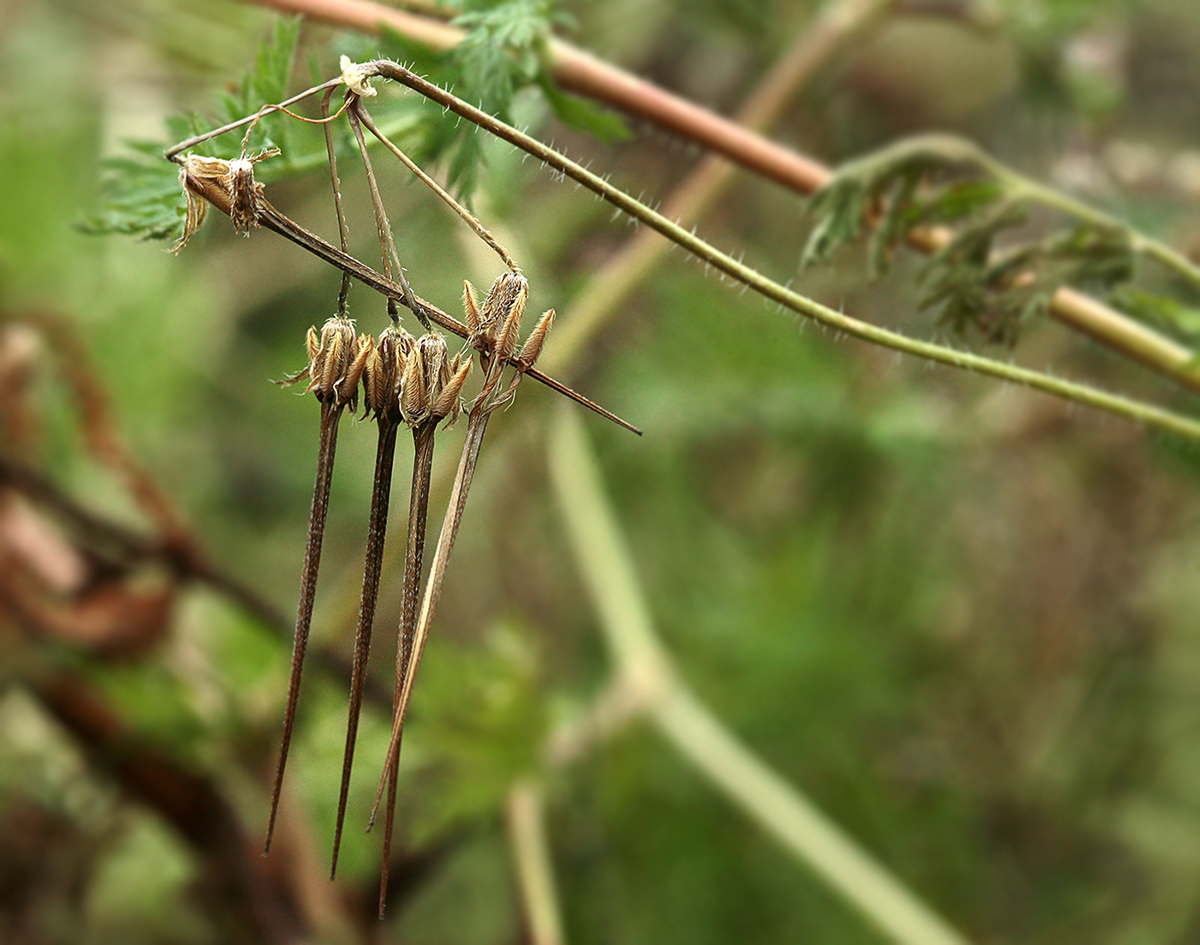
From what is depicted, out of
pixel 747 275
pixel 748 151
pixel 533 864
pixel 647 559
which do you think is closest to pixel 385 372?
pixel 747 275

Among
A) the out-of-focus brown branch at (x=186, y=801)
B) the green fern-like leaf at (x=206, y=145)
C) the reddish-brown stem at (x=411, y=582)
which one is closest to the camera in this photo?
the reddish-brown stem at (x=411, y=582)

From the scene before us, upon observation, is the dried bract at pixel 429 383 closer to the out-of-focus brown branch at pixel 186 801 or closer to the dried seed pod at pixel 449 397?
the dried seed pod at pixel 449 397

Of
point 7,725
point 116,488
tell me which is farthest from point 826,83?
point 7,725

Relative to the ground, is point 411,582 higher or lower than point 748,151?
lower

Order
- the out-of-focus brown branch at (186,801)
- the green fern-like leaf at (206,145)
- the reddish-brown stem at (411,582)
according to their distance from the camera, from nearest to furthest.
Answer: the reddish-brown stem at (411,582) → the green fern-like leaf at (206,145) → the out-of-focus brown branch at (186,801)

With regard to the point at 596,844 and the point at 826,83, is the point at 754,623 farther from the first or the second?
the point at 826,83

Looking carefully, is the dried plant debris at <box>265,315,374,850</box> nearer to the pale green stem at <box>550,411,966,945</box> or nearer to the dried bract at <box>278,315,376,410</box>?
the dried bract at <box>278,315,376,410</box>

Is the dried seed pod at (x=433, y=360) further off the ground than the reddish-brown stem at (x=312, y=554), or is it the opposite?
the dried seed pod at (x=433, y=360)

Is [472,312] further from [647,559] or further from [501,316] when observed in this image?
[647,559]

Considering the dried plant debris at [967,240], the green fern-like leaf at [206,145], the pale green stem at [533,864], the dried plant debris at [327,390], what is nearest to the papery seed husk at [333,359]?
the dried plant debris at [327,390]
